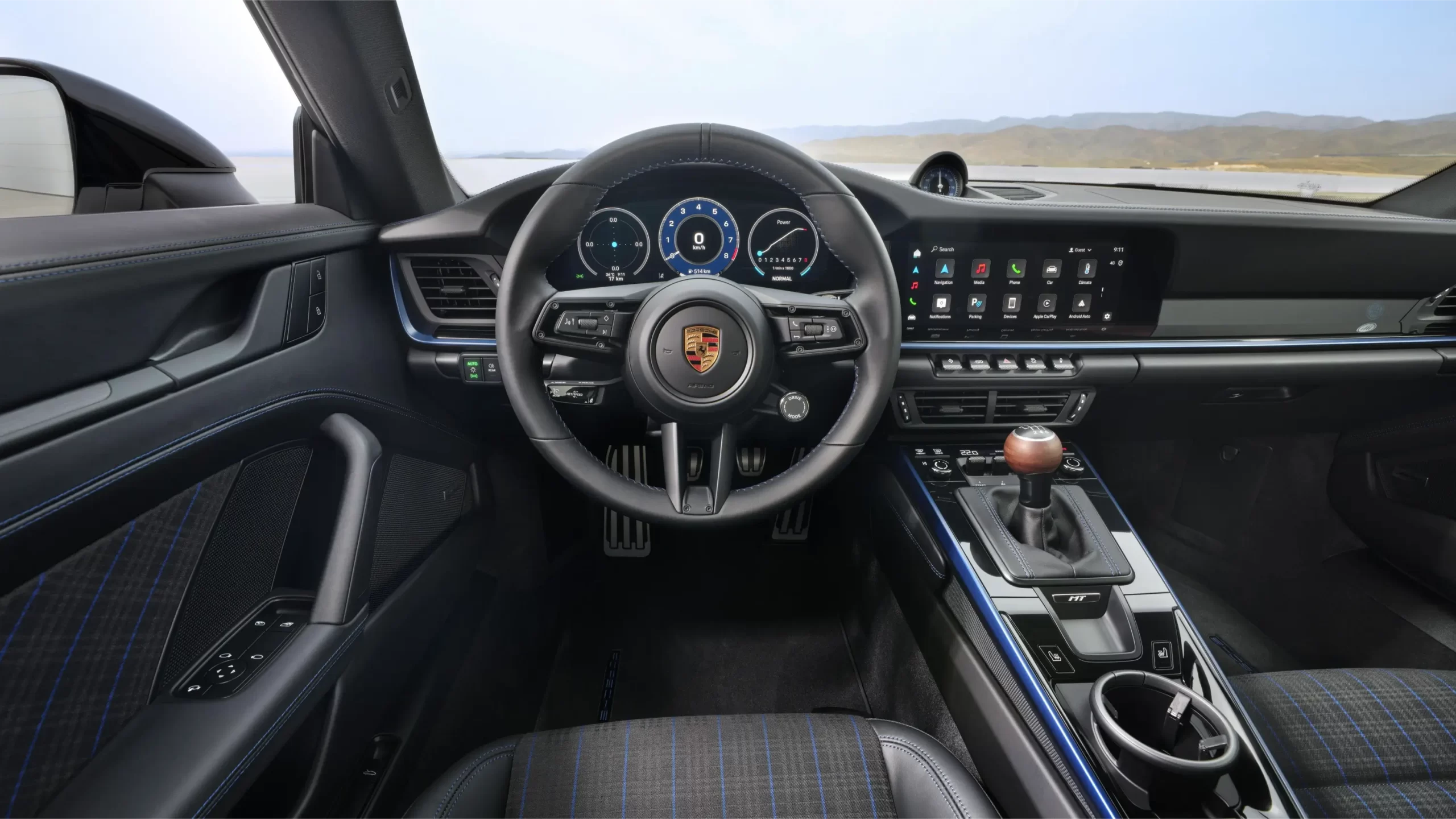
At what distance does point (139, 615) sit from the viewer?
0.89 m

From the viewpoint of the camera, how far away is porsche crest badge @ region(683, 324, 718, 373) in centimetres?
119

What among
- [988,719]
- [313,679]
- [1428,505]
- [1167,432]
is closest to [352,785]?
[313,679]

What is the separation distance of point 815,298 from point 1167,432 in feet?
4.30

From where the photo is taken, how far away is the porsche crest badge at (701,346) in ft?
3.89

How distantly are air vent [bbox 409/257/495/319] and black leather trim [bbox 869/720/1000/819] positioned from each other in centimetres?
114

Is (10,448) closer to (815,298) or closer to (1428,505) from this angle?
(815,298)

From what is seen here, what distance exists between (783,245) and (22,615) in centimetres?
123

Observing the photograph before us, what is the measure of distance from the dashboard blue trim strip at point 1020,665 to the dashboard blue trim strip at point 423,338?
39.2 inches

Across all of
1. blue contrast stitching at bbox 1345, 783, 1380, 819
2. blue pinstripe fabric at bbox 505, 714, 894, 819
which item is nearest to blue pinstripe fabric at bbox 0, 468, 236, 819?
blue pinstripe fabric at bbox 505, 714, 894, 819

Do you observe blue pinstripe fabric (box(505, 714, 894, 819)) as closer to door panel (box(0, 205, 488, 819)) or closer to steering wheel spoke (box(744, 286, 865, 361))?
door panel (box(0, 205, 488, 819))

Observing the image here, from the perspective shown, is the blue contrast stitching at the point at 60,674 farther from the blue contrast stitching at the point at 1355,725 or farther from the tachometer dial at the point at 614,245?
the blue contrast stitching at the point at 1355,725

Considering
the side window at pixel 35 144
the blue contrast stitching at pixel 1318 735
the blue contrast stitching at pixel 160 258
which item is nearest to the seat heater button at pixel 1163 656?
the blue contrast stitching at pixel 1318 735

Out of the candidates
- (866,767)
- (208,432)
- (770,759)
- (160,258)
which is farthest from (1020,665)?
(160,258)

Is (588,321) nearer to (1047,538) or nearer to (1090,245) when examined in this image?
(1047,538)
